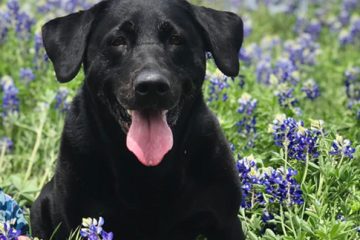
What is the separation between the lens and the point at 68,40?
386cm

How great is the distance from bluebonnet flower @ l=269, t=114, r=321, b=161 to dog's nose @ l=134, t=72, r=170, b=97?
33.0 inches

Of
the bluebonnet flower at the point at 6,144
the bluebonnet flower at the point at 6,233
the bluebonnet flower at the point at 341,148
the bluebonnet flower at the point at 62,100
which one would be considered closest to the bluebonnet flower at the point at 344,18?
the bluebonnet flower at the point at 62,100

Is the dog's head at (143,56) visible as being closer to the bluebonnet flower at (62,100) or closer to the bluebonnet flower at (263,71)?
the bluebonnet flower at (62,100)

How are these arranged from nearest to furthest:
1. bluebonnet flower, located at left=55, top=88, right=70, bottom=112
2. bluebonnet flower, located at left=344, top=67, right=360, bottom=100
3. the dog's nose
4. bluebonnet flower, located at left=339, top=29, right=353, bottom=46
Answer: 1. the dog's nose
2. bluebonnet flower, located at left=55, top=88, right=70, bottom=112
3. bluebonnet flower, located at left=344, top=67, right=360, bottom=100
4. bluebonnet flower, located at left=339, top=29, right=353, bottom=46

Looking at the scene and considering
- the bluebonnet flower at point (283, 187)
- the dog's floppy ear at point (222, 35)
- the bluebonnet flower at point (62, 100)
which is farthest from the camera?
the bluebonnet flower at point (62, 100)

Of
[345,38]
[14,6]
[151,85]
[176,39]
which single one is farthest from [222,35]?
[345,38]

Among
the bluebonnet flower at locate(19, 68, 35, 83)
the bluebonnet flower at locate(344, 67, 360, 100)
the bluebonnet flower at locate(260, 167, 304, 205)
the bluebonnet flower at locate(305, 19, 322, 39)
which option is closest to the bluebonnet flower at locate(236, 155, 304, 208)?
the bluebonnet flower at locate(260, 167, 304, 205)

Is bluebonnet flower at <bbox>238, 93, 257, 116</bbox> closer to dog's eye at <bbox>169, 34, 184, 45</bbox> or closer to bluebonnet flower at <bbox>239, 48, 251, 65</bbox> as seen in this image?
bluebonnet flower at <bbox>239, 48, 251, 65</bbox>

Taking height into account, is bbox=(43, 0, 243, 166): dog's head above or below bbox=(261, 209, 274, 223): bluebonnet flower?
above

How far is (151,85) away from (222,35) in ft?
1.85

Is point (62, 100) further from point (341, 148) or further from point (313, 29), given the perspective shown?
point (313, 29)

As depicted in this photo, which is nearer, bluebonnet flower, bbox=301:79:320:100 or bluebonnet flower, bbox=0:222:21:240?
bluebonnet flower, bbox=0:222:21:240

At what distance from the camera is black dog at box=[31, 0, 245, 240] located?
369cm

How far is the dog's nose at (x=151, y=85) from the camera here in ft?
11.5
